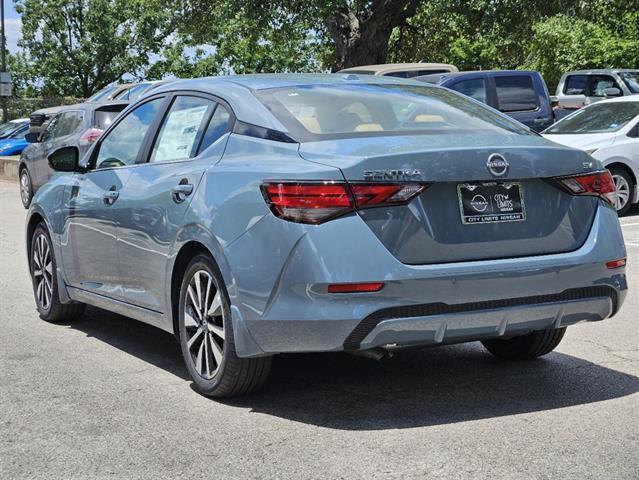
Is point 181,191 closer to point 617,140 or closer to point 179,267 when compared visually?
point 179,267

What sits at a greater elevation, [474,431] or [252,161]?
[252,161]

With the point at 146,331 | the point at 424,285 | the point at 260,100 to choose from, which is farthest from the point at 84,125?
the point at 424,285

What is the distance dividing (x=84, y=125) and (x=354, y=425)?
12.9 meters

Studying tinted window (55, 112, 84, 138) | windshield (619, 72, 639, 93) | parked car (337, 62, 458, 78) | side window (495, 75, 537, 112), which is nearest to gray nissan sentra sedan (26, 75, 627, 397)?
tinted window (55, 112, 84, 138)

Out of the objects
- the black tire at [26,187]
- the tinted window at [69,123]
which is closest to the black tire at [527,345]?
the tinted window at [69,123]

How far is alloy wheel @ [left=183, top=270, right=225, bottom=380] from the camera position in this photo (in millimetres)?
5684

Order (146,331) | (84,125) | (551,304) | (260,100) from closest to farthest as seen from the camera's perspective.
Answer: (551,304) < (260,100) < (146,331) < (84,125)

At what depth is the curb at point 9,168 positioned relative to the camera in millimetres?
27005

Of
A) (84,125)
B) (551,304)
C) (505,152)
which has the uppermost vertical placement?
(505,152)

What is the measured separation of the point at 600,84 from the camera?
27.2 m

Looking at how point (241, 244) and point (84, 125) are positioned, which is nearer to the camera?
point (241, 244)

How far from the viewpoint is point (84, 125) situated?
17.5 m

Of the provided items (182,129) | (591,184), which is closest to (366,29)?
(182,129)

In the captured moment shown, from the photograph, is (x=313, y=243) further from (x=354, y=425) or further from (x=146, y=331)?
(x=146, y=331)
